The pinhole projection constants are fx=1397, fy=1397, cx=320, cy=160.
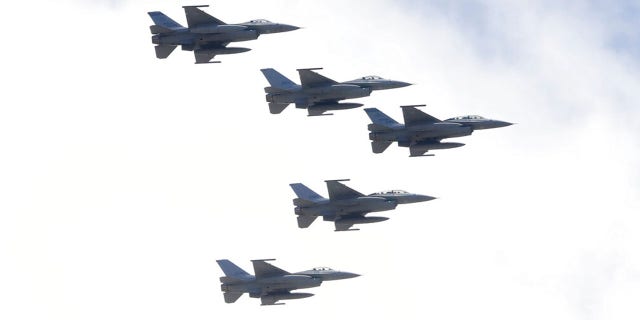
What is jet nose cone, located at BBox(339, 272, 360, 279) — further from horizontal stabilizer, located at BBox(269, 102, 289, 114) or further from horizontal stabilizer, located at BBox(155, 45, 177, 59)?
horizontal stabilizer, located at BBox(155, 45, 177, 59)

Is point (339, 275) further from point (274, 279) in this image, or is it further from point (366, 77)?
point (366, 77)

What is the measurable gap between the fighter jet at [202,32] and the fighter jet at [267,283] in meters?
20.9

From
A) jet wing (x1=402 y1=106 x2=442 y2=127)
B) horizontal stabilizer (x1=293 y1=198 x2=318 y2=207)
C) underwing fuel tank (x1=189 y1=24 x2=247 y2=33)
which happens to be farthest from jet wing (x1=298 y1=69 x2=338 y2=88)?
horizontal stabilizer (x1=293 y1=198 x2=318 y2=207)

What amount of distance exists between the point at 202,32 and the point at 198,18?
51.6 inches

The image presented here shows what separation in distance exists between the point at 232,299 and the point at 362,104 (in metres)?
22.5

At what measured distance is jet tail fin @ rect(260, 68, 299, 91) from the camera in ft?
434

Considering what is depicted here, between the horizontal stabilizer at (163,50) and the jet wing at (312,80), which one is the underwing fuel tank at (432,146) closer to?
the jet wing at (312,80)

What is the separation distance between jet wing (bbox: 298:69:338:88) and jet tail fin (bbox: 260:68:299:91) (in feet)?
5.72

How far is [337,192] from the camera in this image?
13425cm

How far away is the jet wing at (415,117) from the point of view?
5231 inches

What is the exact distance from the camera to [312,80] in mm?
130000

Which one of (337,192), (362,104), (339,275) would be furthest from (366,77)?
(339,275)

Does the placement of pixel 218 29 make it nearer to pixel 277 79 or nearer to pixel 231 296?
pixel 277 79

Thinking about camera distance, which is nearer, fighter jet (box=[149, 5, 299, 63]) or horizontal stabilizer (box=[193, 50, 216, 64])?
fighter jet (box=[149, 5, 299, 63])
